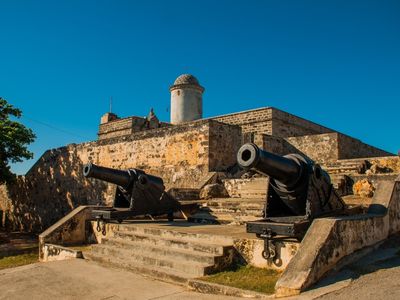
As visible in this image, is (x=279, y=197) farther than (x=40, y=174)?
No

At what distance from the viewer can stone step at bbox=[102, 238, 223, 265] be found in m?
5.03

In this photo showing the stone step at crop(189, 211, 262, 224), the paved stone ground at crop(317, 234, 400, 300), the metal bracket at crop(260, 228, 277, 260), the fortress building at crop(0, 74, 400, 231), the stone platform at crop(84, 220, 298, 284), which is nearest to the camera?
the paved stone ground at crop(317, 234, 400, 300)

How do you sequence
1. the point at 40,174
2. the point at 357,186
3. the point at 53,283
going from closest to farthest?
the point at 53,283
the point at 357,186
the point at 40,174

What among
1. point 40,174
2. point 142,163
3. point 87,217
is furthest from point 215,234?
point 40,174

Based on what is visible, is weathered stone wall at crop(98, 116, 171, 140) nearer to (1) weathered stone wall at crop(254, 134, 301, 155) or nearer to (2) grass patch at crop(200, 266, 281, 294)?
(1) weathered stone wall at crop(254, 134, 301, 155)

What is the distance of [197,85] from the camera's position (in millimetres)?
24656

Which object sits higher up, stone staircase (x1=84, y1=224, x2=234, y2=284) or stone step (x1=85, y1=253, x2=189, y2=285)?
stone staircase (x1=84, y1=224, x2=234, y2=284)

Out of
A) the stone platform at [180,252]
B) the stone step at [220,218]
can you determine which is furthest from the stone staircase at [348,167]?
the stone platform at [180,252]

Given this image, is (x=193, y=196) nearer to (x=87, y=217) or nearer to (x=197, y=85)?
(x=87, y=217)

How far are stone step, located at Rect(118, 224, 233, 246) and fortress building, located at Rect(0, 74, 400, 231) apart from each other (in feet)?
6.61

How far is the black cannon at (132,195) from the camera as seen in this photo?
7789mm

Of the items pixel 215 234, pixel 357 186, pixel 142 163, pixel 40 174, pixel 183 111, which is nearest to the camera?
pixel 215 234

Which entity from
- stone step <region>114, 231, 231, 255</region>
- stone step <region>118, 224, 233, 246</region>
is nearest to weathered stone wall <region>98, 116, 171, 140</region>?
stone step <region>118, 224, 233, 246</region>

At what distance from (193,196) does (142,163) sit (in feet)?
13.3
